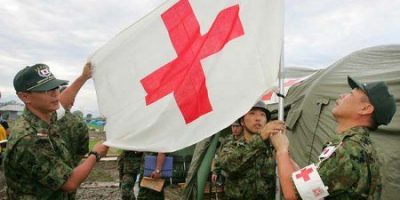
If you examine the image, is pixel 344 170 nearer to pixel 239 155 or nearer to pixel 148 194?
pixel 239 155

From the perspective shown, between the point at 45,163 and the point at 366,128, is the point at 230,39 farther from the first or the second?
the point at 45,163

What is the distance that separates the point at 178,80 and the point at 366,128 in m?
1.33

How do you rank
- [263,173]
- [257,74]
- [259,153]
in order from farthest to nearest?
[263,173] → [259,153] → [257,74]

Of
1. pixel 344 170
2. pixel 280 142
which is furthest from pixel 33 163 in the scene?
pixel 344 170

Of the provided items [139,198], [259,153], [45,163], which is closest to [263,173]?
[259,153]

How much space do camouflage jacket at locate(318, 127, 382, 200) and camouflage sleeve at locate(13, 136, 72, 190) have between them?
70.1 inches

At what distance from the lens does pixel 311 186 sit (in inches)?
92.2

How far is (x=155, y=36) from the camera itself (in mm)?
3057

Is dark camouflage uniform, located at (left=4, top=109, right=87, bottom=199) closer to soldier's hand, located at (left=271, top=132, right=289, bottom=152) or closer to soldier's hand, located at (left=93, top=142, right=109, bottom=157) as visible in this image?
soldier's hand, located at (left=93, top=142, right=109, bottom=157)

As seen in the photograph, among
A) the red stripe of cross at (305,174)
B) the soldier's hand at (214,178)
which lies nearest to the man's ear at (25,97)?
the red stripe of cross at (305,174)

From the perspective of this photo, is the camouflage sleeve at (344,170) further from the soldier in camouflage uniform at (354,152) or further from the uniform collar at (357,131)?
the uniform collar at (357,131)

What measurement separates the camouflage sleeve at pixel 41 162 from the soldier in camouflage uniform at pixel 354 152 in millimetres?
1544

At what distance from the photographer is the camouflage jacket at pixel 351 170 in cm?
231

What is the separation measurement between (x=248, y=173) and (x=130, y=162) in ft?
11.6
